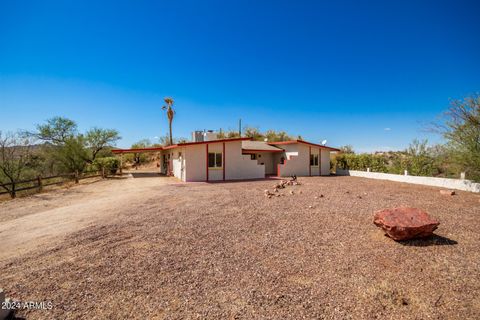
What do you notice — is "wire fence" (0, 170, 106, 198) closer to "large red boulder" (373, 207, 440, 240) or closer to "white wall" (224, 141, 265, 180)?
"white wall" (224, 141, 265, 180)


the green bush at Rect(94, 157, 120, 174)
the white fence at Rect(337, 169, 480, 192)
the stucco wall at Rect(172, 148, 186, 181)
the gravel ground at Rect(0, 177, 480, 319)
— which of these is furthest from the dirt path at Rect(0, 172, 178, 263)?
the white fence at Rect(337, 169, 480, 192)

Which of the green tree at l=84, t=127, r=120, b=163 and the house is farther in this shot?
the green tree at l=84, t=127, r=120, b=163

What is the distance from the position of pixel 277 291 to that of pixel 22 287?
12.7 feet

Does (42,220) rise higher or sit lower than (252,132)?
lower

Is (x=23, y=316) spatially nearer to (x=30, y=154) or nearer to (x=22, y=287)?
(x=22, y=287)

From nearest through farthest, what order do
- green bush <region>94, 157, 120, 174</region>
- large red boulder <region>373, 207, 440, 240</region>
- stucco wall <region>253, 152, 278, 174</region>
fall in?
large red boulder <region>373, 207, 440, 240</region> → stucco wall <region>253, 152, 278, 174</region> → green bush <region>94, 157, 120, 174</region>

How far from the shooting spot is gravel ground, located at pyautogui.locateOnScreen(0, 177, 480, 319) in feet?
9.27

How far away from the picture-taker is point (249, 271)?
3.66 meters

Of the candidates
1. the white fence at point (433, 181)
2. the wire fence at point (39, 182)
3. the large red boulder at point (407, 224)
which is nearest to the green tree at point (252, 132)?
the white fence at point (433, 181)

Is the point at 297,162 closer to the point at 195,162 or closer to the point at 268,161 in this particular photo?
the point at 268,161

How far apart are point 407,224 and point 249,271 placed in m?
3.64

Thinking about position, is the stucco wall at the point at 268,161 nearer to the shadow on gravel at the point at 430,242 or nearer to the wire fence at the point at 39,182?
the wire fence at the point at 39,182

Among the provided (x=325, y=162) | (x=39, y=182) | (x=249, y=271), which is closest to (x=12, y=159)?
(x=39, y=182)

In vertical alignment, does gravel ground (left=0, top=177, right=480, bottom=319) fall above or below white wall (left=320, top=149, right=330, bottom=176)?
below
